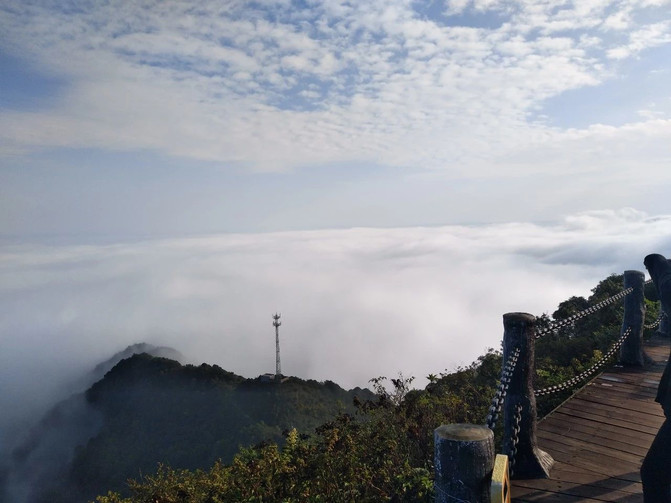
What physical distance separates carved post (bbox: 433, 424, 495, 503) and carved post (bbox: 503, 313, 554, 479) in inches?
57.7

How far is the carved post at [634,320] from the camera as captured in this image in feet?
25.0

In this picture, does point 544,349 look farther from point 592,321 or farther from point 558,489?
point 558,489

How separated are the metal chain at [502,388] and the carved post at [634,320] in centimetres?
490

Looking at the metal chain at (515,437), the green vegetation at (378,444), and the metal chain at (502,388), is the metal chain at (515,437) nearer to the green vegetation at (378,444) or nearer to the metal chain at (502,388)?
the metal chain at (502,388)

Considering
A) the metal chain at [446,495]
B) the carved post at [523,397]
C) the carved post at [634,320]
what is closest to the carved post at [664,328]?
the carved post at [634,320]

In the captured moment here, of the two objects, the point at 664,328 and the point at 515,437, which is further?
the point at 664,328

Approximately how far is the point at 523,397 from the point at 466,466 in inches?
65.5

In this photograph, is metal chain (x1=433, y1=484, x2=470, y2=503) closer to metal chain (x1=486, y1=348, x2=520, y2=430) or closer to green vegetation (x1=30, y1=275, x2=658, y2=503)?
metal chain (x1=486, y1=348, x2=520, y2=430)

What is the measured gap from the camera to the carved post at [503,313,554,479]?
13.3 ft

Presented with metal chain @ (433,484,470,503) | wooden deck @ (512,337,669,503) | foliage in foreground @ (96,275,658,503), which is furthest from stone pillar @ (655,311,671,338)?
metal chain @ (433,484,470,503)

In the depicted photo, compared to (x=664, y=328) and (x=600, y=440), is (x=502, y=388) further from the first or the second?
(x=664, y=328)

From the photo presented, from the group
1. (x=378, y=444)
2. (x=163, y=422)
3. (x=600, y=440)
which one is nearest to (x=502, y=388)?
(x=600, y=440)

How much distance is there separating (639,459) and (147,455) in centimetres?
7143

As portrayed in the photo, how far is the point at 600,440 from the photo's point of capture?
4996 millimetres
